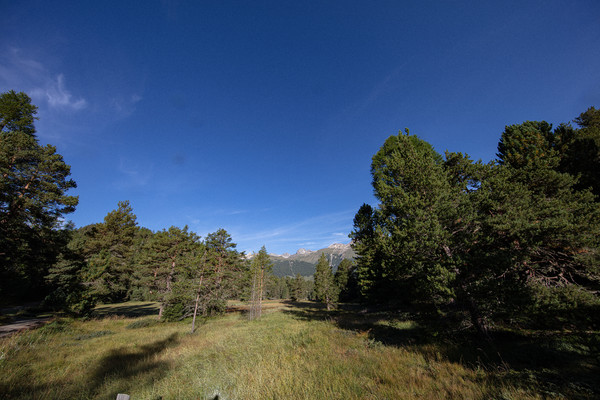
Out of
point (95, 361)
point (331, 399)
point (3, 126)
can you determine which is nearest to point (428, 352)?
point (331, 399)

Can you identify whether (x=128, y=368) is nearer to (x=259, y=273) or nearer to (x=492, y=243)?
(x=492, y=243)

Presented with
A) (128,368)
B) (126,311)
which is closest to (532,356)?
(128,368)

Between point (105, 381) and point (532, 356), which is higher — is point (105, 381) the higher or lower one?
the lower one

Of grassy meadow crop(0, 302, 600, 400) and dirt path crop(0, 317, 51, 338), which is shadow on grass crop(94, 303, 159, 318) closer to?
dirt path crop(0, 317, 51, 338)

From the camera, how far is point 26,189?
16562 millimetres

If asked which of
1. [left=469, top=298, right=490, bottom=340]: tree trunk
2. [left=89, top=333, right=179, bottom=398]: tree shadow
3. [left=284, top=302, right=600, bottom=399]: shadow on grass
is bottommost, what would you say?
[left=89, top=333, right=179, bottom=398]: tree shadow

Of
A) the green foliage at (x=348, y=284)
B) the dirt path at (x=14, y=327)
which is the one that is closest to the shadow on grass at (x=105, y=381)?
the dirt path at (x=14, y=327)

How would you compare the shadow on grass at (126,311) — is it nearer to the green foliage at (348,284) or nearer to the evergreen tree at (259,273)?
the evergreen tree at (259,273)

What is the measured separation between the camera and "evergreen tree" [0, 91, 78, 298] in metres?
15.2

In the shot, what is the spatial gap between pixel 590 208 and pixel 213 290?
29.7 meters

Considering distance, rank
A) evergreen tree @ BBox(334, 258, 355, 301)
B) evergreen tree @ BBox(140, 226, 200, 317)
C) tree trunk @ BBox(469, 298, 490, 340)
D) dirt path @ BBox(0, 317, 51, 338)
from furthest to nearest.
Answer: evergreen tree @ BBox(334, 258, 355, 301), evergreen tree @ BBox(140, 226, 200, 317), dirt path @ BBox(0, 317, 51, 338), tree trunk @ BBox(469, 298, 490, 340)

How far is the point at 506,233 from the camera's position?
28.8ft

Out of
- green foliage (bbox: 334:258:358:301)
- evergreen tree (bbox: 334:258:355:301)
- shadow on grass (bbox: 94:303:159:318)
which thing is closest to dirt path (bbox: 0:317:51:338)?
shadow on grass (bbox: 94:303:159:318)

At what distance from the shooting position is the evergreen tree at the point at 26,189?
15.2 metres
